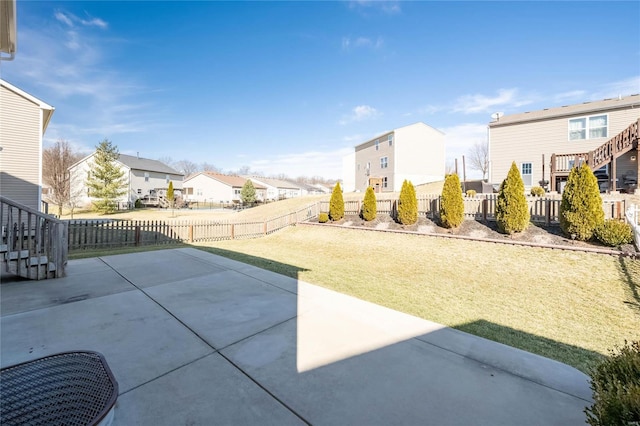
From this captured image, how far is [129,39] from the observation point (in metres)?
14.3

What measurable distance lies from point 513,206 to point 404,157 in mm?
19842

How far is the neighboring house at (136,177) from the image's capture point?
1293 inches

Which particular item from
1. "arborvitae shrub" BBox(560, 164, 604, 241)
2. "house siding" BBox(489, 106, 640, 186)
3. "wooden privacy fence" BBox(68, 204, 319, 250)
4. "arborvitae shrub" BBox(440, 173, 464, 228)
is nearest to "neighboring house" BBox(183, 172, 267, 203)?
"wooden privacy fence" BBox(68, 204, 319, 250)

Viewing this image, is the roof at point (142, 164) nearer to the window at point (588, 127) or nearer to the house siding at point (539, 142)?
the house siding at point (539, 142)

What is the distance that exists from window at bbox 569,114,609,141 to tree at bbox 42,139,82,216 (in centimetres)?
3973

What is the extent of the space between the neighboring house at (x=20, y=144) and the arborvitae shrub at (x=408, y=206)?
16.7 metres

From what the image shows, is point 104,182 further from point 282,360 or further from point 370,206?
point 282,360

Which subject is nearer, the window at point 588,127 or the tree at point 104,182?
the window at point 588,127

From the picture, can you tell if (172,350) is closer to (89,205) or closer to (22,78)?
(22,78)

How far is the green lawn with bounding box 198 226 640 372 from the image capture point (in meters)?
3.67

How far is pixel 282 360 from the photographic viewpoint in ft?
8.46

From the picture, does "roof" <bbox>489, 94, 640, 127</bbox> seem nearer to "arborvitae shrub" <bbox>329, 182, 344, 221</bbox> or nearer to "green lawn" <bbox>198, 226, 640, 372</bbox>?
"arborvitae shrub" <bbox>329, 182, 344, 221</bbox>

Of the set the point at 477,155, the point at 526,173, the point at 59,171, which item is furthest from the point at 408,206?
the point at 477,155

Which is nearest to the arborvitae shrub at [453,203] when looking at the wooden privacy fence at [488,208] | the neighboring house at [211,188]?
the wooden privacy fence at [488,208]
